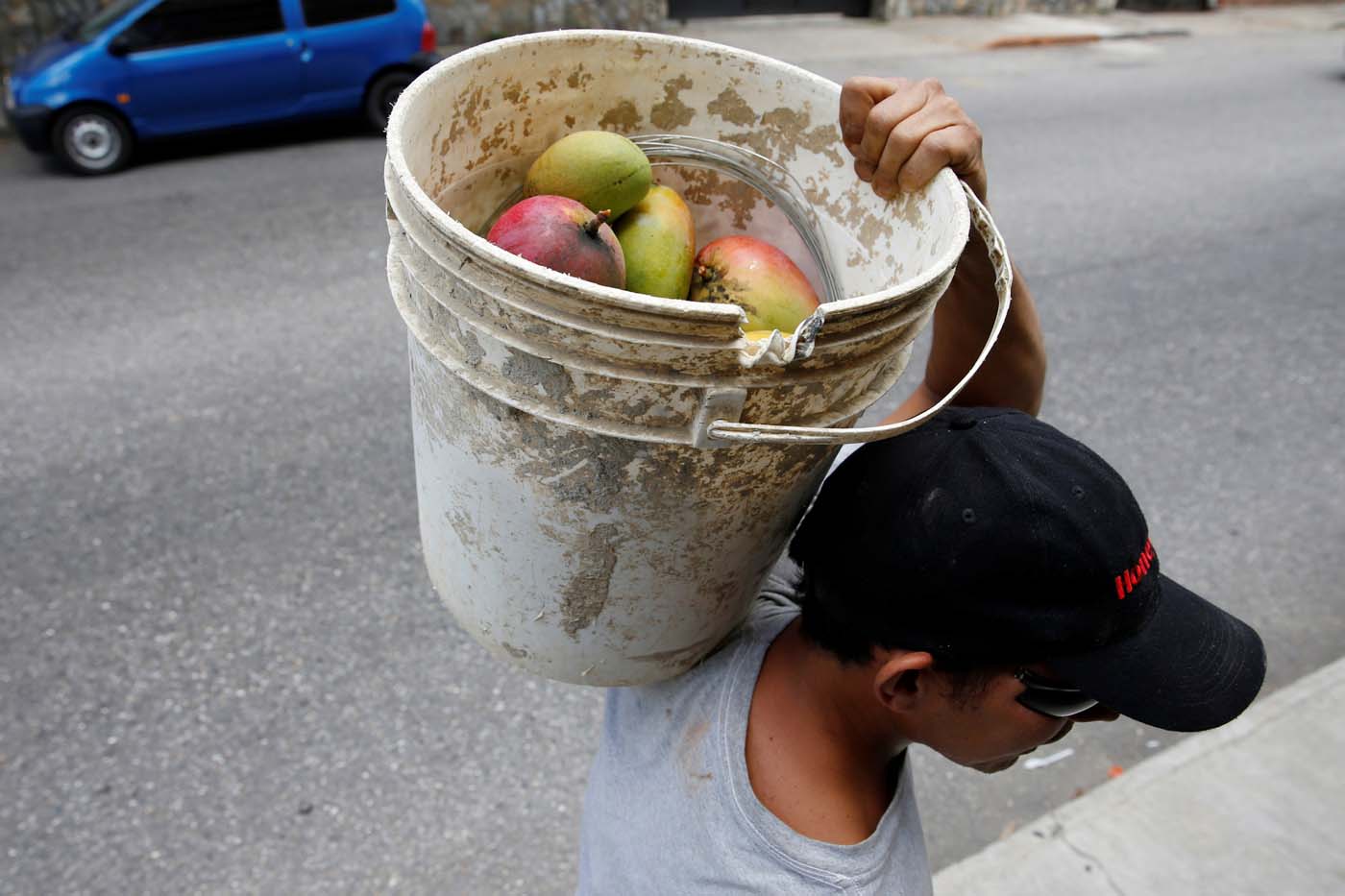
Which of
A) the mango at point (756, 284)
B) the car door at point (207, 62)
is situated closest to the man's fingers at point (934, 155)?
the mango at point (756, 284)

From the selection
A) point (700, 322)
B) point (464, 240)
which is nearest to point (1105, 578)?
point (700, 322)

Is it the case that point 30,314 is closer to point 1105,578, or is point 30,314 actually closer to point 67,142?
point 67,142

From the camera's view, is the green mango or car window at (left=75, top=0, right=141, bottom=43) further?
car window at (left=75, top=0, right=141, bottom=43)

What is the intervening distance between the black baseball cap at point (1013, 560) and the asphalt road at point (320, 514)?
1.76 m

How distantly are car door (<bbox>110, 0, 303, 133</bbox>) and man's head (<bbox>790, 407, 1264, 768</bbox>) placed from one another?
23.9 feet

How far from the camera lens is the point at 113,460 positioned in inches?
153

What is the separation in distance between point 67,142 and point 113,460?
4.24m

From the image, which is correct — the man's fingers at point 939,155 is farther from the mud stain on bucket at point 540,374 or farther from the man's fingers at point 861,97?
the mud stain on bucket at point 540,374

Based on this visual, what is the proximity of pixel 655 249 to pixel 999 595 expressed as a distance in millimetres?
569

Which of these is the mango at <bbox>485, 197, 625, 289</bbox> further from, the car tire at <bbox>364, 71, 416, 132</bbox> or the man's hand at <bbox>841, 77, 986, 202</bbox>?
the car tire at <bbox>364, 71, 416, 132</bbox>

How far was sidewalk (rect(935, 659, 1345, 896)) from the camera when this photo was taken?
265 cm

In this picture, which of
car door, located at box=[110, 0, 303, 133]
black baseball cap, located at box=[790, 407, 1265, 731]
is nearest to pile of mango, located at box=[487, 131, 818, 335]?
black baseball cap, located at box=[790, 407, 1265, 731]

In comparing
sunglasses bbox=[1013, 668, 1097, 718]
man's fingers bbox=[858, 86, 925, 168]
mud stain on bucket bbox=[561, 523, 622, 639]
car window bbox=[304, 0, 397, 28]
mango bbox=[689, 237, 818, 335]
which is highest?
man's fingers bbox=[858, 86, 925, 168]

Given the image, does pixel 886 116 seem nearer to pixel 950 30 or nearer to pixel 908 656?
pixel 908 656
